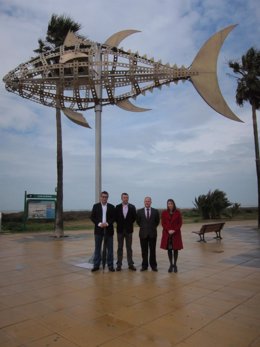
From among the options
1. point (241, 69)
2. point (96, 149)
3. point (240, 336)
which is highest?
point (241, 69)

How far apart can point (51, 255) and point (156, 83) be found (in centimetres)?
599

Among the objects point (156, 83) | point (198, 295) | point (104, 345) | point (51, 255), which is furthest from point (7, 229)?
point (104, 345)

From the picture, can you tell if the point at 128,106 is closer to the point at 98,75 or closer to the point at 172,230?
the point at 98,75

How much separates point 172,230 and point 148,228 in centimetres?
57

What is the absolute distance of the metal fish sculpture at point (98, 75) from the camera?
7.75 m

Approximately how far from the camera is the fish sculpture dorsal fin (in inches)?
331

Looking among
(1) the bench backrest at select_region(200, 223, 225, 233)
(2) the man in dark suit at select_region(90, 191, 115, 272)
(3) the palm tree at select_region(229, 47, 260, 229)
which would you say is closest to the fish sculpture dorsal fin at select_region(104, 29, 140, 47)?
(2) the man in dark suit at select_region(90, 191, 115, 272)

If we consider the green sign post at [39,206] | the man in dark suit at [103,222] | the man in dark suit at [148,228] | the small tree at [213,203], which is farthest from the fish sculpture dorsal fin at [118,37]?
the small tree at [213,203]

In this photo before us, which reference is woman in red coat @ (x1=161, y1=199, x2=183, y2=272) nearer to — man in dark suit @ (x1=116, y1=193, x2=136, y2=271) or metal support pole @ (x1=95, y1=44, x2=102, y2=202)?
man in dark suit @ (x1=116, y1=193, x2=136, y2=271)

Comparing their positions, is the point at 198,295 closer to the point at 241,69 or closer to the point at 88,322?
the point at 88,322

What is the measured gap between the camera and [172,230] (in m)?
8.02

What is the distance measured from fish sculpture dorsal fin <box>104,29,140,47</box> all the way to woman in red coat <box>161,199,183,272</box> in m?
3.98

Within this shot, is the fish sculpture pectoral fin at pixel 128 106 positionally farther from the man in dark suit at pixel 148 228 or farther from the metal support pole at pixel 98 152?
the man in dark suit at pixel 148 228

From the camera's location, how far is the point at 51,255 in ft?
35.1
